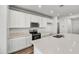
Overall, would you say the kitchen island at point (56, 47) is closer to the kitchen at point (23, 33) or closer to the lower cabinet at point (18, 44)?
the kitchen at point (23, 33)

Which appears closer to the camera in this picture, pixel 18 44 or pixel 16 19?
pixel 18 44

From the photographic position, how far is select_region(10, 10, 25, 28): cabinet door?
3319mm

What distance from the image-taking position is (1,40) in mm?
2627

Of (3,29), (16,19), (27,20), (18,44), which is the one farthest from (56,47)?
(27,20)

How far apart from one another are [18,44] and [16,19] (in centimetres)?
129

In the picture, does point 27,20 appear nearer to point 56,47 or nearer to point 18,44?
point 18,44

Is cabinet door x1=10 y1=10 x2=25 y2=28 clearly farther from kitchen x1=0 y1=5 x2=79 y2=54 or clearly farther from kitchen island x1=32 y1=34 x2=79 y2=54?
kitchen island x1=32 y1=34 x2=79 y2=54

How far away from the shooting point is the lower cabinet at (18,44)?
10.0 ft

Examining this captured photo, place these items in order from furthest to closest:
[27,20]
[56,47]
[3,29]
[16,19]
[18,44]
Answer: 1. [27,20]
2. [16,19]
3. [18,44]
4. [3,29]
5. [56,47]

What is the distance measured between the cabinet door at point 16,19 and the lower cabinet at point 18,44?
737 millimetres

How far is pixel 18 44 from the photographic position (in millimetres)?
3396

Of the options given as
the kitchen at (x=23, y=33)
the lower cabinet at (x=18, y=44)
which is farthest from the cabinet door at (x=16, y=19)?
the lower cabinet at (x=18, y=44)

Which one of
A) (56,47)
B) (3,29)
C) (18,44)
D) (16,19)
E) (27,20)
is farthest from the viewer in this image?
(27,20)
